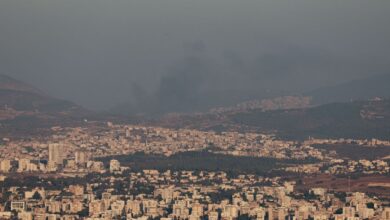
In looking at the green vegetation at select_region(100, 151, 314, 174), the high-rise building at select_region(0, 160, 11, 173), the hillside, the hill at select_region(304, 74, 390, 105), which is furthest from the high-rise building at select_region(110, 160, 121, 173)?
the hill at select_region(304, 74, 390, 105)

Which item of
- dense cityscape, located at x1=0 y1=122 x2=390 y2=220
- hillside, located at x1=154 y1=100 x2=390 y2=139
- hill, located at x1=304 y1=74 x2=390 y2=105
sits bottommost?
dense cityscape, located at x1=0 y1=122 x2=390 y2=220

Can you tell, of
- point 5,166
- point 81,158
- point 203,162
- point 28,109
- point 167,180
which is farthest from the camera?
point 28,109

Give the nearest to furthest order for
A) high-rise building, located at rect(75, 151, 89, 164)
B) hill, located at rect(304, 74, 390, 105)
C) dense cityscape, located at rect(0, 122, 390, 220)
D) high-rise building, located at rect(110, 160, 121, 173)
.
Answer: dense cityscape, located at rect(0, 122, 390, 220)
high-rise building, located at rect(110, 160, 121, 173)
high-rise building, located at rect(75, 151, 89, 164)
hill, located at rect(304, 74, 390, 105)

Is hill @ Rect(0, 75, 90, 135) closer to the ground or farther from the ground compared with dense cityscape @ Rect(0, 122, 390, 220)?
farther from the ground

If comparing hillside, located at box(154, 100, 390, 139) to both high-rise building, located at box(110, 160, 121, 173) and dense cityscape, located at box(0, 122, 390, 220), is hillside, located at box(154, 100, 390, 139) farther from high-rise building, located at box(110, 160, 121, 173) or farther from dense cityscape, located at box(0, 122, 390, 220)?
high-rise building, located at box(110, 160, 121, 173)

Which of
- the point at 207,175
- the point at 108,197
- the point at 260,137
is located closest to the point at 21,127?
the point at 260,137

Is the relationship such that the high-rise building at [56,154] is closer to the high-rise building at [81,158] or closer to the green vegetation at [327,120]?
the high-rise building at [81,158]

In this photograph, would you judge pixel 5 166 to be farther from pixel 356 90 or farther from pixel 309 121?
pixel 356 90

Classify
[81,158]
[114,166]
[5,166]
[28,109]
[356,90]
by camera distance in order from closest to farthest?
[5,166] < [114,166] < [81,158] < [28,109] < [356,90]

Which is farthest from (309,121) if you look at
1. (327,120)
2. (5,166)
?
(5,166)

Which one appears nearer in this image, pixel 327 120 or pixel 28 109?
pixel 327 120
